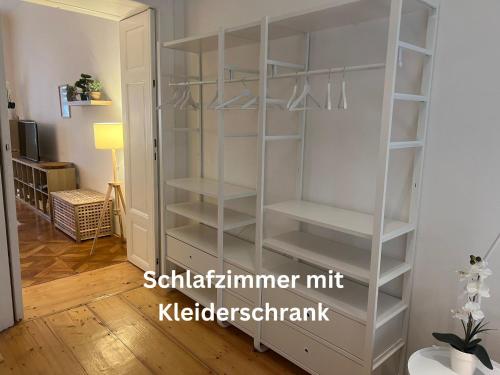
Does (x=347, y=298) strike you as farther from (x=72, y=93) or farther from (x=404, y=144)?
(x=72, y=93)

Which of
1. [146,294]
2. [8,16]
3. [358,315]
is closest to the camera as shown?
[358,315]

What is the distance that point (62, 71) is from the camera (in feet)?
17.7

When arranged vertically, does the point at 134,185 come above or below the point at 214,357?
above

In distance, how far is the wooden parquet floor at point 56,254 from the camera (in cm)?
352

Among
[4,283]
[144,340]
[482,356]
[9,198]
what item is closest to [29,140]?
[9,198]

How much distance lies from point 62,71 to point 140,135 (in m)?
2.92

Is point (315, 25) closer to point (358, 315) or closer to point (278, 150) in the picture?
point (278, 150)

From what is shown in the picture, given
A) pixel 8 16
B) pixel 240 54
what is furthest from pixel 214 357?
pixel 8 16

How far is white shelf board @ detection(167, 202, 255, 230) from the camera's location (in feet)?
8.54

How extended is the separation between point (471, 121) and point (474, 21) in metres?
0.43

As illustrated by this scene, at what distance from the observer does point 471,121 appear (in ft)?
5.58

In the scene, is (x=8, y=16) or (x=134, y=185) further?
(x=8, y=16)

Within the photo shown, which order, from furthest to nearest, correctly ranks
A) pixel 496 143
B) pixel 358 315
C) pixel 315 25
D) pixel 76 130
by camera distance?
pixel 76 130, pixel 315 25, pixel 358 315, pixel 496 143

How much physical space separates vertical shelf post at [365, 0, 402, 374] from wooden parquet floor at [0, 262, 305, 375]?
687 mm
